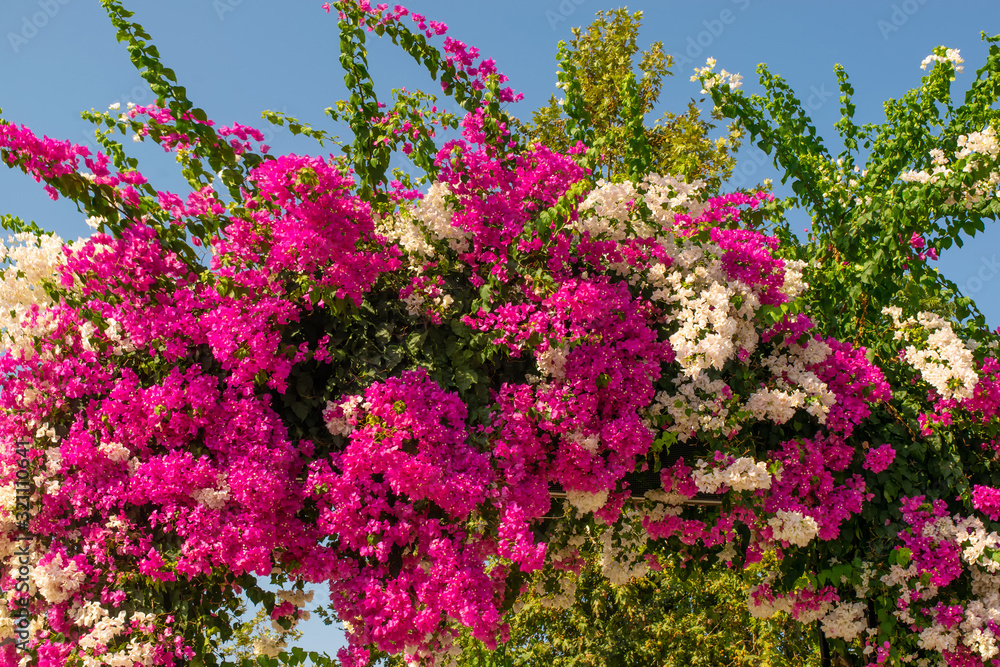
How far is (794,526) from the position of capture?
5375 mm

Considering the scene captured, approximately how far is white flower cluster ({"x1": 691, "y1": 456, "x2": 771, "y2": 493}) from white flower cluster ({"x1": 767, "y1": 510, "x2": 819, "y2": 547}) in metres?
0.25

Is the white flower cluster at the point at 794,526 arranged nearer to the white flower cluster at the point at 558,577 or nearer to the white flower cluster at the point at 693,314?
the white flower cluster at the point at 693,314

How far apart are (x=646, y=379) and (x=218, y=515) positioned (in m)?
2.72

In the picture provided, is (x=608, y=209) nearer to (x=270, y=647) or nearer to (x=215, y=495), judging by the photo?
(x=215, y=495)

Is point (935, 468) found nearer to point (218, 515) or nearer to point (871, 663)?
point (871, 663)

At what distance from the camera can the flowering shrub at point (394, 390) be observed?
4930mm

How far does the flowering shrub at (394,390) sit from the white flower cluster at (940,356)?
1.1 inches

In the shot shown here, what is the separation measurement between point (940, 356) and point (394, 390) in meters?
3.81

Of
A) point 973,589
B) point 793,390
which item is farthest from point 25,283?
point 973,589

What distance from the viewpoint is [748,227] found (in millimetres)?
6414

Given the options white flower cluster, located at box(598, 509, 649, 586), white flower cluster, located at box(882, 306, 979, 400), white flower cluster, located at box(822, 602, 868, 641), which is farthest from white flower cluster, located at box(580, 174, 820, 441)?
white flower cluster, located at box(598, 509, 649, 586)

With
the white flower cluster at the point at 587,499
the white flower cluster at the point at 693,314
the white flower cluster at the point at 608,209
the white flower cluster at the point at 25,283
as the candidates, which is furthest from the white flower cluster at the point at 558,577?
the white flower cluster at the point at 25,283

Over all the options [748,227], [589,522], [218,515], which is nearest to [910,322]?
[748,227]

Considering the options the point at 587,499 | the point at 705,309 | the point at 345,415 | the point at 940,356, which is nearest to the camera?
the point at 345,415
